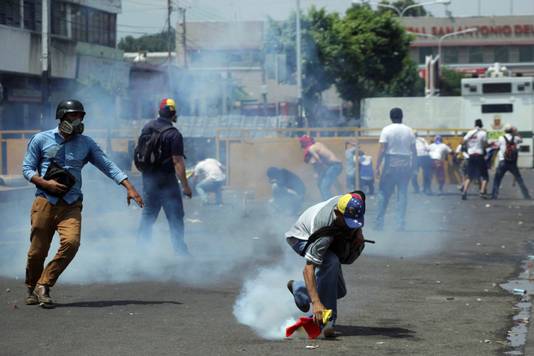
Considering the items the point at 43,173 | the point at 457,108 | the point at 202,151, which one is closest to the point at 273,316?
the point at 43,173

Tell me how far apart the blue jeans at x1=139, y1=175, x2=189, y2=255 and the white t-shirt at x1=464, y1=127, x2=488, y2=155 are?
12.0m

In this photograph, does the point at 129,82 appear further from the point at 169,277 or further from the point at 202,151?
the point at 169,277

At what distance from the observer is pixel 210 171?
20703mm

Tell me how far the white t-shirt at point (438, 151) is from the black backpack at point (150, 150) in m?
15.4

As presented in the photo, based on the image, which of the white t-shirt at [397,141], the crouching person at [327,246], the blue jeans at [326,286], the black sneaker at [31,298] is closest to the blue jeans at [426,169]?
the white t-shirt at [397,141]

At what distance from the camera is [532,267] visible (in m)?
10.7

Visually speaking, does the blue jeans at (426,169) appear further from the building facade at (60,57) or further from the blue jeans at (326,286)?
the blue jeans at (326,286)

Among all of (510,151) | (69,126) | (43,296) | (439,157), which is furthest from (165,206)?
(439,157)

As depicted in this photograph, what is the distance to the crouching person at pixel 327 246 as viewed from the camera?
21.1 feet

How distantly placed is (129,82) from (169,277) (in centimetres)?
2805

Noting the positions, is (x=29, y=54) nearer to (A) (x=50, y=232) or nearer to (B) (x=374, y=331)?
(A) (x=50, y=232)

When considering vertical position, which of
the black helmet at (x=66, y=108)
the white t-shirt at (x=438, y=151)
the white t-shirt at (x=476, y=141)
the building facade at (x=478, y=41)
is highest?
the building facade at (x=478, y=41)

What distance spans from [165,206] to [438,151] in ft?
52.5

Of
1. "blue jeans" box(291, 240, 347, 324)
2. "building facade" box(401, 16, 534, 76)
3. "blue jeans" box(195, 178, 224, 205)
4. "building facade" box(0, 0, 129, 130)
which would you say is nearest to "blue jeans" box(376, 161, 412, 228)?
"blue jeans" box(195, 178, 224, 205)
